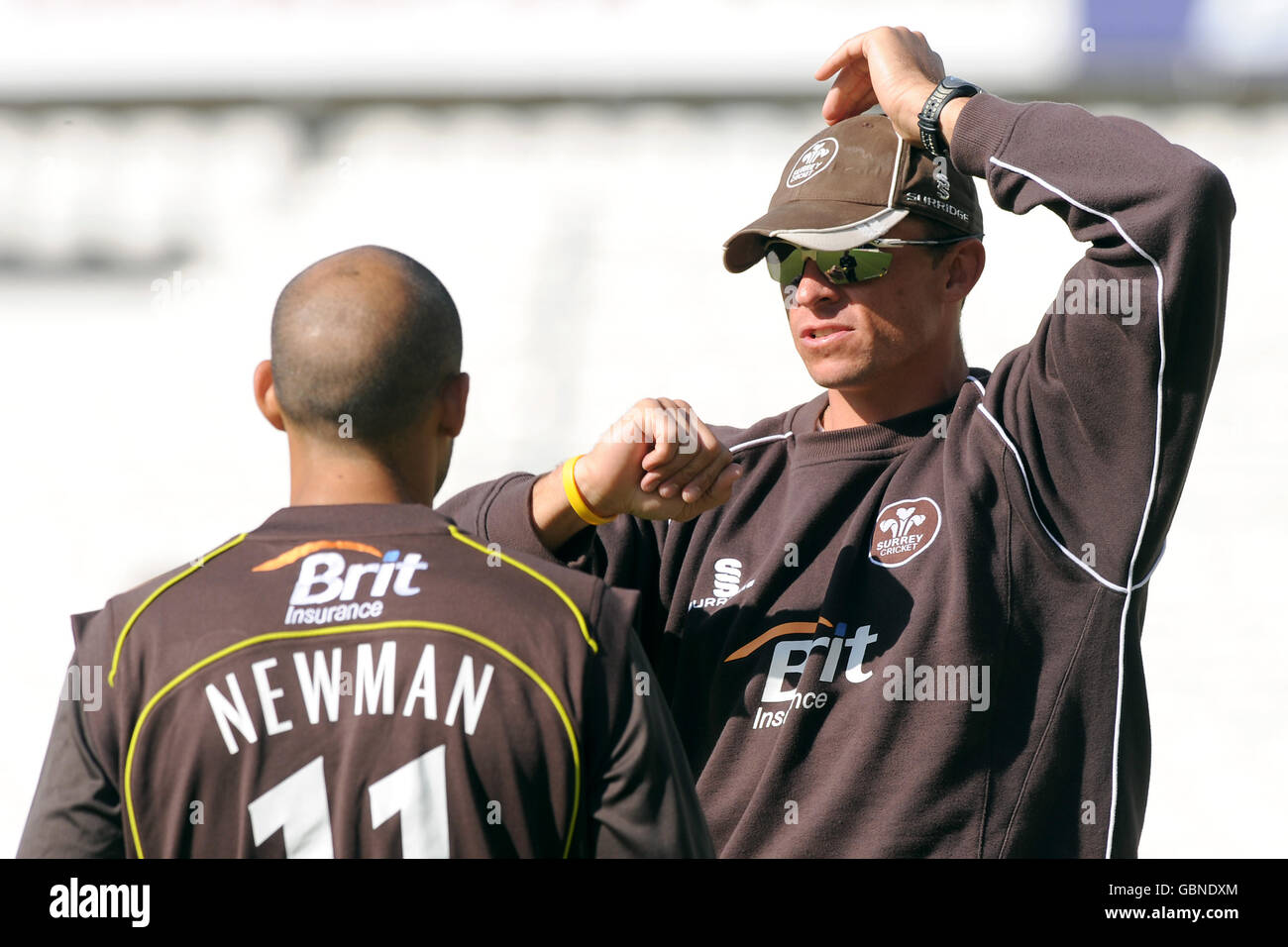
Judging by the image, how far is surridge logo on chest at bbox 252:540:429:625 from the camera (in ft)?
4.30

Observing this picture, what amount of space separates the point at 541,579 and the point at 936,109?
957mm

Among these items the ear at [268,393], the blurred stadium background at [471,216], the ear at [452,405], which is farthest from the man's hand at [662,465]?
the blurred stadium background at [471,216]

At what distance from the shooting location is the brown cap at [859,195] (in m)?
2.02

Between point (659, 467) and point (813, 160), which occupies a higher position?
point (813, 160)

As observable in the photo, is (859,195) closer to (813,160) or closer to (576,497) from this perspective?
(813,160)

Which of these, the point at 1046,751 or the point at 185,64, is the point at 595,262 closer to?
the point at 185,64

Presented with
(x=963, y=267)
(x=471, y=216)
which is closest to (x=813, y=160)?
(x=963, y=267)

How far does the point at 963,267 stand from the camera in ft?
6.99

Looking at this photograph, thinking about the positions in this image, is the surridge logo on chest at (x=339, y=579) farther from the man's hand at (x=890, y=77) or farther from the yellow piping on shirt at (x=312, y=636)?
the man's hand at (x=890, y=77)

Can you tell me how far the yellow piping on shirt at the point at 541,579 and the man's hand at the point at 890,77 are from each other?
2.99 ft

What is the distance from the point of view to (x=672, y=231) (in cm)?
434

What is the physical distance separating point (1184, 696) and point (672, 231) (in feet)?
6.74

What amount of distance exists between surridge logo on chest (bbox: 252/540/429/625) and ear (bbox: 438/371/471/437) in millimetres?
182

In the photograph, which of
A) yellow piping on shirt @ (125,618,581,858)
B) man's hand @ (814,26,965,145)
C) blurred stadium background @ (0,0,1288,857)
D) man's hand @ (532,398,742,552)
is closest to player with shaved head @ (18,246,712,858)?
yellow piping on shirt @ (125,618,581,858)
